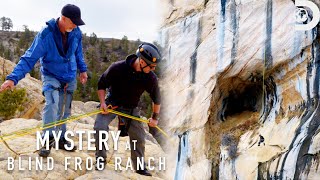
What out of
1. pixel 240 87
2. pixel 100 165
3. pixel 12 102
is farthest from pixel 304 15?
pixel 12 102

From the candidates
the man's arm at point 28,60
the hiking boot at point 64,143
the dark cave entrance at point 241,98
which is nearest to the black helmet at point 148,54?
the man's arm at point 28,60

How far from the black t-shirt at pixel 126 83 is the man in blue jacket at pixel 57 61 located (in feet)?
0.85

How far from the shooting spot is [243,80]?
232 inches

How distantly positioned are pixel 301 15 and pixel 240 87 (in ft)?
4.26

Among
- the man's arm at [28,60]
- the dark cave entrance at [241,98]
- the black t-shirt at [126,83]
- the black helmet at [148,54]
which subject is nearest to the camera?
the man's arm at [28,60]

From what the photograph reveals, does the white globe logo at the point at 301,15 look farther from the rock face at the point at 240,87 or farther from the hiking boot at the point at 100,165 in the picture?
the hiking boot at the point at 100,165

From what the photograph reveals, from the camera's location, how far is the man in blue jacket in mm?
2777

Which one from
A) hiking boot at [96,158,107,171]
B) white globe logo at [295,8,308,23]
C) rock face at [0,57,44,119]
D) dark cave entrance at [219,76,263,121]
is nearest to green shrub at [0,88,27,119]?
rock face at [0,57,44,119]

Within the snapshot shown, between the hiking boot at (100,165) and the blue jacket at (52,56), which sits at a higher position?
the blue jacket at (52,56)

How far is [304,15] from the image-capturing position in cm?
532

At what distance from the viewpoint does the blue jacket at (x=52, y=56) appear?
276cm

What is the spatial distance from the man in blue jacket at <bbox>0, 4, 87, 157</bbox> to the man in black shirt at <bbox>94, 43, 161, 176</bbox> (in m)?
0.26

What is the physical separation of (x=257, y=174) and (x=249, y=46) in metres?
1.53

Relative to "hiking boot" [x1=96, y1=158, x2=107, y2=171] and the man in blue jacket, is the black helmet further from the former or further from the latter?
"hiking boot" [x1=96, y1=158, x2=107, y2=171]
